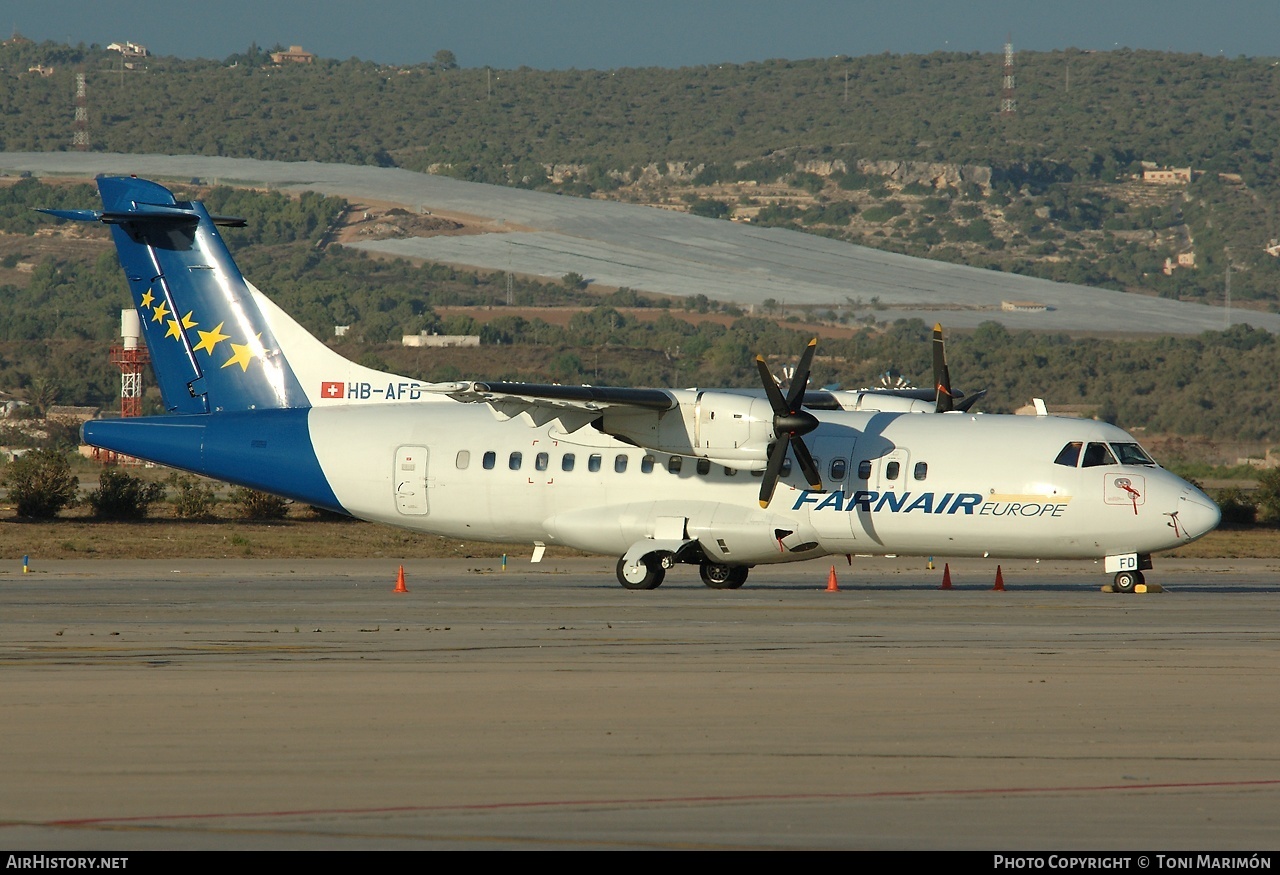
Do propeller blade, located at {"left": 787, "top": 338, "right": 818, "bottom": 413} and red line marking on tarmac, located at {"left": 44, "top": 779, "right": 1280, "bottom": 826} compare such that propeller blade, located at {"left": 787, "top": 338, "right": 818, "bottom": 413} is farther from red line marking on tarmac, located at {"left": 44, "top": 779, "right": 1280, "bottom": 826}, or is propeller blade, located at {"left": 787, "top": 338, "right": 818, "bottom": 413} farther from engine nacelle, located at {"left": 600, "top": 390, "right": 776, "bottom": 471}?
red line marking on tarmac, located at {"left": 44, "top": 779, "right": 1280, "bottom": 826}

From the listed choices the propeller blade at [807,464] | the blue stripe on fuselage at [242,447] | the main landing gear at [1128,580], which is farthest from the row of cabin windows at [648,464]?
the main landing gear at [1128,580]

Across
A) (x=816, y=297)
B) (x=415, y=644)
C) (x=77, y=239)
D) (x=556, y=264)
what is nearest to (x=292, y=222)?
(x=77, y=239)

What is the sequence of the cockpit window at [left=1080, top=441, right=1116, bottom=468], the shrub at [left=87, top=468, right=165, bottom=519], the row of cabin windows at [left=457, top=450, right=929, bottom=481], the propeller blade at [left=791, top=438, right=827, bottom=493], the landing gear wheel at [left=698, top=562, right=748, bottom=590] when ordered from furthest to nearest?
1. the shrub at [left=87, top=468, right=165, bottom=519]
2. the landing gear wheel at [left=698, top=562, right=748, bottom=590]
3. the row of cabin windows at [left=457, top=450, right=929, bottom=481]
4. the propeller blade at [left=791, top=438, right=827, bottom=493]
5. the cockpit window at [left=1080, top=441, right=1116, bottom=468]

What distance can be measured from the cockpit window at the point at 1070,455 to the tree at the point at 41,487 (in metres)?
28.3

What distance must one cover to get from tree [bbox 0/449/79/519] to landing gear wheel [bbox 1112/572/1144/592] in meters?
28.9

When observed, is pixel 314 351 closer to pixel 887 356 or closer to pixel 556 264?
pixel 887 356

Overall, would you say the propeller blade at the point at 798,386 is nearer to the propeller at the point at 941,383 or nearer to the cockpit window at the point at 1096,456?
the propeller at the point at 941,383

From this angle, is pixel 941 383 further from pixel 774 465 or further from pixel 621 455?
pixel 621 455

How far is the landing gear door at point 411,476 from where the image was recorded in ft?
91.3

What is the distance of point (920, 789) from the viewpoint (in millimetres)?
10250

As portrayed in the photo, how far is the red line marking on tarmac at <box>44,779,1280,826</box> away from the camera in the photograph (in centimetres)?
923

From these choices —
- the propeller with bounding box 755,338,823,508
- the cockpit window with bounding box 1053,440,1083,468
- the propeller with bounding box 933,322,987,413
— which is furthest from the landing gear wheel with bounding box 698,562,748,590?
the cockpit window with bounding box 1053,440,1083,468

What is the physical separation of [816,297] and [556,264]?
3142 cm

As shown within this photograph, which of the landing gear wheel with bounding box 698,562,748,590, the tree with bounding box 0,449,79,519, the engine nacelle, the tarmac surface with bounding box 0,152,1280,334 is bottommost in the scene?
→ the landing gear wheel with bounding box 698,562,748,590
